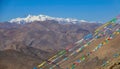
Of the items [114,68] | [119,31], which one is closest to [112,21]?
[119,31]

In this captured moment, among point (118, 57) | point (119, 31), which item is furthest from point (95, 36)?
point (118, 57)

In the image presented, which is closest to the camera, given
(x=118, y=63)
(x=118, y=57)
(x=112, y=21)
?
(x=112, y=21)

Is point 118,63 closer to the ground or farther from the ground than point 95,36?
closer to the ground

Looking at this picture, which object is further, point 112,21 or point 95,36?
point 95,36

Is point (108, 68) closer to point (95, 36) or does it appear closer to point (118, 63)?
point (118, 63)

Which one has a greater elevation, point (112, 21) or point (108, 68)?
point (112, 21)

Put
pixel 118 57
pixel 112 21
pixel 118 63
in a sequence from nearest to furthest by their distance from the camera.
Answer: pixel 112 21 → pixel 118 63 → pixel 118 57

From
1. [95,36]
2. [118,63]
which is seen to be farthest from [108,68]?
[95,36]

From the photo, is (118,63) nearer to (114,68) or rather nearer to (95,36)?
(114,68)
